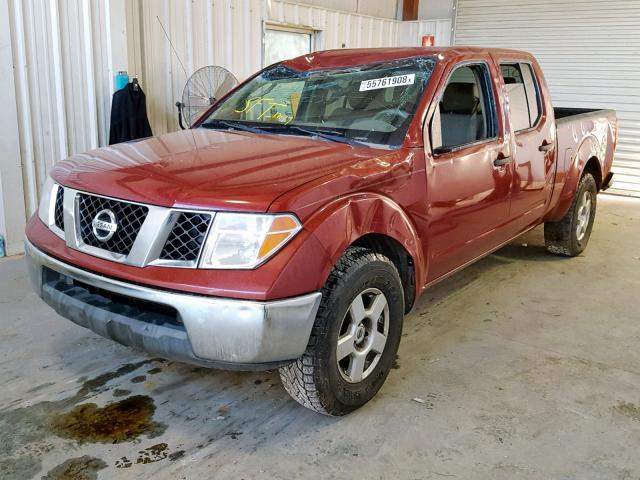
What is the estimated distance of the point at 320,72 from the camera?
3504 mm

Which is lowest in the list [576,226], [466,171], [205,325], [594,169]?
[576,226]

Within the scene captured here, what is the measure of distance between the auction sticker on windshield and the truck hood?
1.63ft

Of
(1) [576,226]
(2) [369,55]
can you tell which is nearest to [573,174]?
(1) [576,226]

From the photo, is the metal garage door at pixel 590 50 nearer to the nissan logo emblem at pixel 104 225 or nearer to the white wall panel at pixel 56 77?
the white wall panel at pixel 56 77

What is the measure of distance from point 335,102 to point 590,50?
7176mm

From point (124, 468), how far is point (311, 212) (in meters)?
1.20

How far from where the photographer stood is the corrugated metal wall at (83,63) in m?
4.74

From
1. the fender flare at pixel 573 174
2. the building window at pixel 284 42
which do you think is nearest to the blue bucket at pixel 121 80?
the building window at pixel 284 42

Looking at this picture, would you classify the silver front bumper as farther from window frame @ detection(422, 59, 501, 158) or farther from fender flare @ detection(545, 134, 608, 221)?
fender flare @ detection(545, 134, 608, 221)

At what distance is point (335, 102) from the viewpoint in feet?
10.7

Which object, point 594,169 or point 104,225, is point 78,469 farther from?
point 594,169

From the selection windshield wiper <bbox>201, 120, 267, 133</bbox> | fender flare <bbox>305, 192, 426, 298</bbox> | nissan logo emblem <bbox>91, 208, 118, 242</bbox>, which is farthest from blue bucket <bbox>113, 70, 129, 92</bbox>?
fender flare <bbox>305, 192, 426, 298</bbox>

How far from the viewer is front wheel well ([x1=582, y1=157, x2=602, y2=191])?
5.06m

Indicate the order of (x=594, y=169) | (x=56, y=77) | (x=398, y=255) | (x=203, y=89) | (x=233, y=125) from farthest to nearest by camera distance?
(x=203, y=89) < (x=594, y=169) < (x=56, y=77) < (x=233, y=125) < (x=398, y=255)
